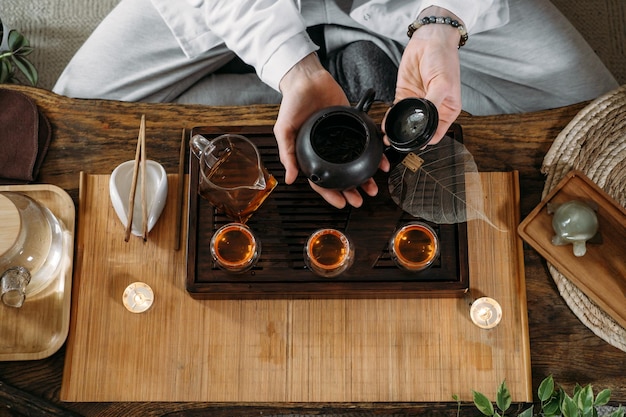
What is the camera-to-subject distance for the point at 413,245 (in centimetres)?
119

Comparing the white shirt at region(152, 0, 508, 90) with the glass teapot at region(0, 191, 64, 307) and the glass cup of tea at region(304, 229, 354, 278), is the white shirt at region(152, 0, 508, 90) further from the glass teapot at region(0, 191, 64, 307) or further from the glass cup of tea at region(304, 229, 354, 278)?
the glass teapot at region(0, 191, 64, 307)

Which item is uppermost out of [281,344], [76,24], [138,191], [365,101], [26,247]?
[76,24]

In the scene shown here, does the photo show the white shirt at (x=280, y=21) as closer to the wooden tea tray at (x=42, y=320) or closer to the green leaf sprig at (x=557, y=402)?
the wooden tea tray at (x=42, y=320)

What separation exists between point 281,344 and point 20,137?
0.77 m

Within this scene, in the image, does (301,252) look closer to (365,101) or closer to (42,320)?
(365,101)

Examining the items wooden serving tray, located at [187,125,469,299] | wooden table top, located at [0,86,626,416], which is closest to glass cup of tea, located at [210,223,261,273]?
wooden serving tray, located at [187,125,469,299]

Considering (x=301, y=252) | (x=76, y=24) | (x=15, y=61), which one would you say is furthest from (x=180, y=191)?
(x=76, y=24)

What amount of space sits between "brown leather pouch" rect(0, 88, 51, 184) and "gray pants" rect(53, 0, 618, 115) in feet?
0.82

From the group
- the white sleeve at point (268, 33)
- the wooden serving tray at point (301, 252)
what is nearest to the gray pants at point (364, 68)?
the white sleeve at point (268, 33)

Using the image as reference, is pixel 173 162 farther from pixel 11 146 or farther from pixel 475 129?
pixel 475 129

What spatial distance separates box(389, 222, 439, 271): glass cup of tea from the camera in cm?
117

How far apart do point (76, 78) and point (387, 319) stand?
1.07 metres

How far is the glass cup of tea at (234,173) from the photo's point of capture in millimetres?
1162

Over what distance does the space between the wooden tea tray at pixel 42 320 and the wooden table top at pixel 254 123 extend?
3cm
